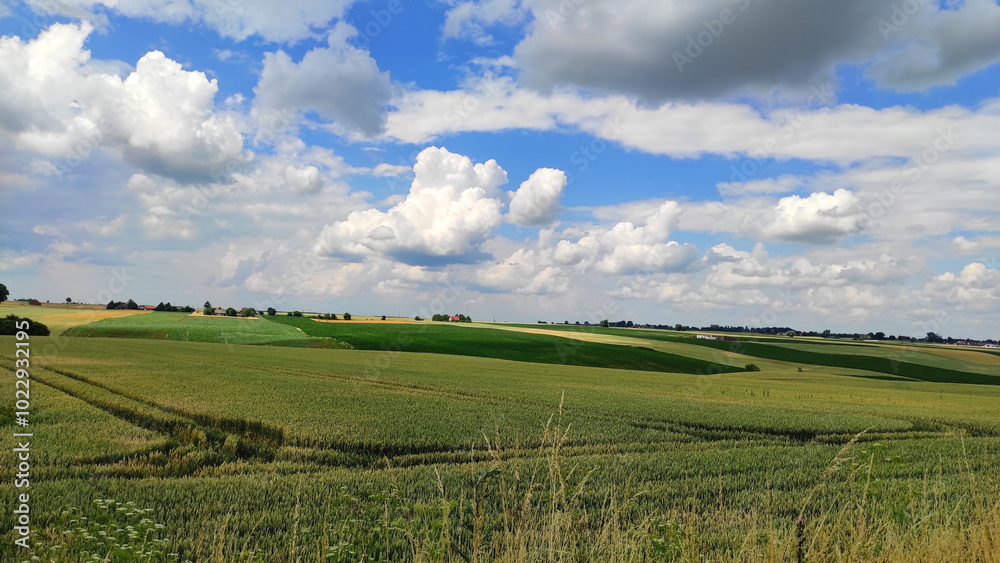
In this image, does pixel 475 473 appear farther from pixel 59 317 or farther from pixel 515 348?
pixel 59 317

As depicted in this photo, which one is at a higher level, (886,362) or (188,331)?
(188,331)

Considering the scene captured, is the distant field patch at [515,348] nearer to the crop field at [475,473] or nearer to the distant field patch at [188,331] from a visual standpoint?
the distant field patch at [188,331]

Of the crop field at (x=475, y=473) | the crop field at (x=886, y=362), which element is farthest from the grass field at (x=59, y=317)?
the crop field at (x=886, y=362)

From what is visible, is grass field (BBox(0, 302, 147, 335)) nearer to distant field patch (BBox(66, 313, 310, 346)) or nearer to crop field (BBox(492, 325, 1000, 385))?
distant field patch (BBox(66, 313, 310, 346))

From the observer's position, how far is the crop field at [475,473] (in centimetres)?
613

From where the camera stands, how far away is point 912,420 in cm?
2498

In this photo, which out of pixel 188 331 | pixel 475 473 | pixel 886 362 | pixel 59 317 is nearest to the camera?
pixel 475 473

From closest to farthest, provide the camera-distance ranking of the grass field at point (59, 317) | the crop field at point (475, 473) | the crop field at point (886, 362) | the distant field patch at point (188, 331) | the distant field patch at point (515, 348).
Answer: the crop field at point (475, 473), the grass field at point (59, 317), the distant field patch at point (188, 331), the distant field patch at point (515, 348), the crop field at point (886, 362)

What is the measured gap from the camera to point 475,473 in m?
11.4

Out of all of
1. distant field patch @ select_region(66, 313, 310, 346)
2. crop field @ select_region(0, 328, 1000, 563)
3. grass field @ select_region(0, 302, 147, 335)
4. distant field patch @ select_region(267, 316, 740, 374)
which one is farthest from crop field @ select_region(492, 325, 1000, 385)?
grass field @ select_region(0, 302, 147, 335)

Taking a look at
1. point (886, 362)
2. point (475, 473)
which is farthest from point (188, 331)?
point (886, 362)

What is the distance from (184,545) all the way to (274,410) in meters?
11.8

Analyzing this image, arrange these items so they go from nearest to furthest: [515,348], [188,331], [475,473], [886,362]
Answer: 1. [475,473]
2. [188,331]
3. [515,348]
4. [886,362]

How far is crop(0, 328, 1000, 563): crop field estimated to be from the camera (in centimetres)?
613
